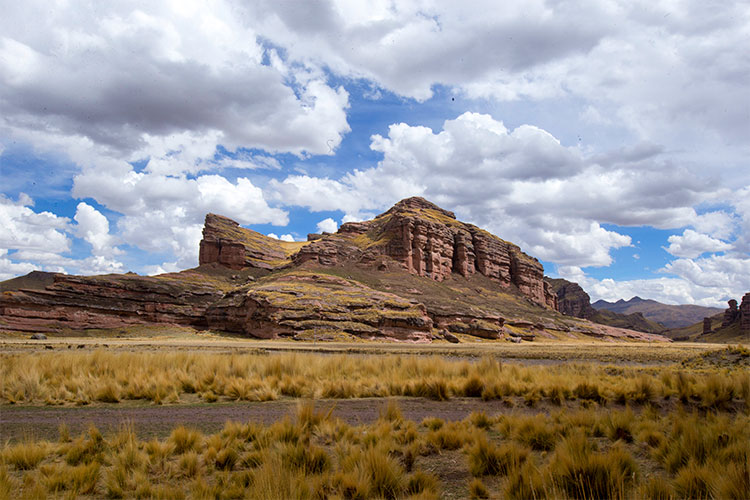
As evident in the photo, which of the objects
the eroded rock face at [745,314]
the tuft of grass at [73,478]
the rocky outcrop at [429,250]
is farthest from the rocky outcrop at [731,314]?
the tuft of grass at [73,478]

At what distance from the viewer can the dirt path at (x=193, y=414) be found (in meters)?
8.52

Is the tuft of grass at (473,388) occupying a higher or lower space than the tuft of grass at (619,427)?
lower

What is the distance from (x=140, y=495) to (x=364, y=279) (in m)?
87.4

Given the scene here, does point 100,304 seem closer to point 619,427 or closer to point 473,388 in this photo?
point 473,388

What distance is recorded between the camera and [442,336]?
69938 millimetres

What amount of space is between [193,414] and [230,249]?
120 meters

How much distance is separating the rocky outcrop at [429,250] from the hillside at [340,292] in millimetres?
399

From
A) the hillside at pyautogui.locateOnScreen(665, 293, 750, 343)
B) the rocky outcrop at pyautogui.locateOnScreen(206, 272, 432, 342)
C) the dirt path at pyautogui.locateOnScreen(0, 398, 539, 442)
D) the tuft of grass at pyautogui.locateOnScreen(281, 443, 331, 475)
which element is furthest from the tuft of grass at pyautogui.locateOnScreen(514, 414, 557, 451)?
the hillside at pyautogui.locateOnScreen(665, 293, 750, 343)

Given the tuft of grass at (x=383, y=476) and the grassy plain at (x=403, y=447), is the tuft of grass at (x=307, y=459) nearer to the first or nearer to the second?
the grassy plain at (x=403, y=447)

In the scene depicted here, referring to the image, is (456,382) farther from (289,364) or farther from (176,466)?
(176,466)

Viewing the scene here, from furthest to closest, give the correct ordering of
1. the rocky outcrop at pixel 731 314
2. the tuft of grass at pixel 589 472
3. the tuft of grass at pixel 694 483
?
the rocky outcrop at pixel 731 314, the tuft of grass at pixel 589 472, the tuft of grass at pixel 694 483

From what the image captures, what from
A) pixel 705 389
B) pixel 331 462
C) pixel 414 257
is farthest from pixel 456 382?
pixel 414 257

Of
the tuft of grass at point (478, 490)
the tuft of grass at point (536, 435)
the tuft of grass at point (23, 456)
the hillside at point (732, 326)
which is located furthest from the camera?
the hillside at point (732, 326)

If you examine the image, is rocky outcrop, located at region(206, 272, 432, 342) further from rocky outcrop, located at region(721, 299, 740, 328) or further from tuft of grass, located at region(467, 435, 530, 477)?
rocky outcrop, located at region(721, 299, 740, 328)
